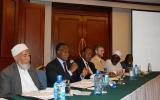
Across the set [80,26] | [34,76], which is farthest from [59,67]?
[80,26]

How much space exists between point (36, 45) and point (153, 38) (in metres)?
3.95

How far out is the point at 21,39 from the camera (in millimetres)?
4883

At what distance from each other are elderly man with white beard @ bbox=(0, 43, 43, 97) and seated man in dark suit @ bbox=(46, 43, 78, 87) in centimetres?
42

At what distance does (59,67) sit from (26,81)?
756mm

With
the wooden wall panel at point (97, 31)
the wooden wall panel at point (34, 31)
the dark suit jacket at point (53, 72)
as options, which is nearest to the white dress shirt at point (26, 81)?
the dark suit jacket at point (53, 72)

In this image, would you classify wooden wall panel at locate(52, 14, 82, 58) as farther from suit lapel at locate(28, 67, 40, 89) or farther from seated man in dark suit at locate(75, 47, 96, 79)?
suit lapel at locate(28, 67, 40, 89)

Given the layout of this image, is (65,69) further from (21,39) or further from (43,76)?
(21,39)

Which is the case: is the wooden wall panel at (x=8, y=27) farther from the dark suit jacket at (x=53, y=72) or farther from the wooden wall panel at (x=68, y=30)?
the wooden wall panel at (x=68, y=30)

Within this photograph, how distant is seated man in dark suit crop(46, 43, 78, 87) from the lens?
12.0ft

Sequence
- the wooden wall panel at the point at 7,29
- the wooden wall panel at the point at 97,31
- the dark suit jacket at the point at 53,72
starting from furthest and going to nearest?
the wooden wall panel at the point at 97,31 → the wooden wall panel at the point at 7,29 → the dark suit jacket at the point at 53,72

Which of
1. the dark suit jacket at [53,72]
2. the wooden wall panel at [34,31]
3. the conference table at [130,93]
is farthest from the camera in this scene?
the wooden wall panel at [34,31]

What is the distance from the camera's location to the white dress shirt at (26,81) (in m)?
3.02

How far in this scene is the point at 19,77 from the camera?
2.95m

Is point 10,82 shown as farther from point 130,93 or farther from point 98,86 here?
point 130,93
